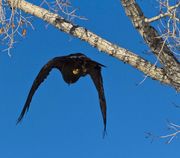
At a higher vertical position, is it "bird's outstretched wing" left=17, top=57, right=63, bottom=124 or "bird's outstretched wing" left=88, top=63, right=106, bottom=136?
"bird's outstretched wing" left=17, top=57, right=63, bottom=124

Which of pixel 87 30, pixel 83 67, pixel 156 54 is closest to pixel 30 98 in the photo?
pixel 83 67

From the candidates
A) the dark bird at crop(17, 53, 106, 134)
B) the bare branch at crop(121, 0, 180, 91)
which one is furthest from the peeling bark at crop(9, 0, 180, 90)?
the dark bird at crop(17, 53, 106, 134)

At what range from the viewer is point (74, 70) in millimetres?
9453

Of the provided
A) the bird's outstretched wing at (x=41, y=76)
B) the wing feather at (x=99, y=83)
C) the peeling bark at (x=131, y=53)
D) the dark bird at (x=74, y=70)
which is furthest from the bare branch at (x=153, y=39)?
the bird's outstretched wing at (x=41, y=76)

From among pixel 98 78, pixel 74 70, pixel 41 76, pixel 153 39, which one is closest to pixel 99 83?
pixel 98 78

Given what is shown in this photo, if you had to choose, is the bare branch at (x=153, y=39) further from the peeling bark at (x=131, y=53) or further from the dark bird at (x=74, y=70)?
the dark bird at (x=74, y=70)

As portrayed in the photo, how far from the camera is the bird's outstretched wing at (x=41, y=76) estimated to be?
9.32 metres

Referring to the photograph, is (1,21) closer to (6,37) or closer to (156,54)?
(6,37)

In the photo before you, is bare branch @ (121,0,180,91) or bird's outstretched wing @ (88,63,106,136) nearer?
bare branch @ (121,0,180,91)

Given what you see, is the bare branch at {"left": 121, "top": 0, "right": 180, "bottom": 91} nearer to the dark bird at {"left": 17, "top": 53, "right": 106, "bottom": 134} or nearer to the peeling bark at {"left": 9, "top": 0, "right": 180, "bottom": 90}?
the peeling bark at {"left": 9, "top": 0, "right": 180, "bottom": 90}

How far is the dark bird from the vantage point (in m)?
9.27

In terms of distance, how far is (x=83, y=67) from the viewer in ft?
30.8

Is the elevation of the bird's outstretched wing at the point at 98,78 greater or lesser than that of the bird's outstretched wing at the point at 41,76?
lesser

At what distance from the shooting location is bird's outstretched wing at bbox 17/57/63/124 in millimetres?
9322
